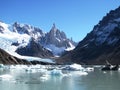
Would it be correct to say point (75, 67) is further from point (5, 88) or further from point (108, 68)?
point (5, 88)

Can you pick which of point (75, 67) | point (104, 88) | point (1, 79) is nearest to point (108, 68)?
point (75, 67)

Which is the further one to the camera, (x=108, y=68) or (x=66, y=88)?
(x=108, y=68)

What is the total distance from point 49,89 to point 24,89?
367 cm

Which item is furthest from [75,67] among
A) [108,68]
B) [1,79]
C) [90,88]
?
[90,88]

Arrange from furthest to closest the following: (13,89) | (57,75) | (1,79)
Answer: (57,75)
(1,79)
(13,89)

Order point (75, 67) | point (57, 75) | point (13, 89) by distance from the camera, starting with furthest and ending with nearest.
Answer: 1. point (75, 67)
2. point (57, 75)
3. point (13, 89)

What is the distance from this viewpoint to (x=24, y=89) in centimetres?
5059

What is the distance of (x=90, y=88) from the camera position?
53.0 metres

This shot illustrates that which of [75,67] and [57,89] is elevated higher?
[75,67]

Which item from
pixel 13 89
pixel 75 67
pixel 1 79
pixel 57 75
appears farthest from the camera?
pixel 75 67

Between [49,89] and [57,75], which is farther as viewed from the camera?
[57,75]

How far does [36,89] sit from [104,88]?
1048 cm

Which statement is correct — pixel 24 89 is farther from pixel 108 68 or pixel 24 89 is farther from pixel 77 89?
pixel 108 68

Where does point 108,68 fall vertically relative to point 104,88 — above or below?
above
